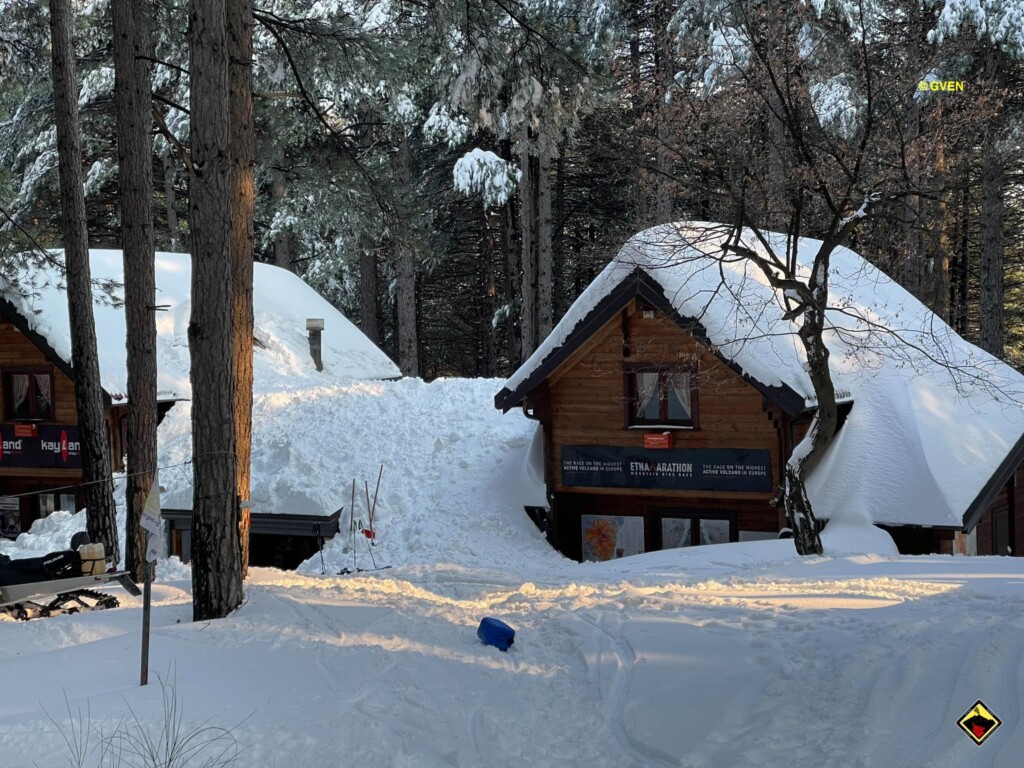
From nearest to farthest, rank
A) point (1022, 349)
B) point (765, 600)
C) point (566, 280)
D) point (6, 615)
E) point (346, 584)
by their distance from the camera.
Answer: point (765, 600) → point (6, 615) → point (346, 584) → point (1022, 349) → point (566, 280)

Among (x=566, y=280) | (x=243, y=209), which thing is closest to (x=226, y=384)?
(x=243, y=209)

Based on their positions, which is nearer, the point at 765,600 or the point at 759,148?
the point at 765,600

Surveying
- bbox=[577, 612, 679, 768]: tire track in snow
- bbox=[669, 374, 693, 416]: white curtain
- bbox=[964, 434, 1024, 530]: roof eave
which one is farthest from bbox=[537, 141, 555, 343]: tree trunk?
bbox=[577, 612, 679, 768]: tire track in snow

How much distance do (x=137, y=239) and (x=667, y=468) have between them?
33.0 feet

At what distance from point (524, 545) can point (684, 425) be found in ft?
12.2

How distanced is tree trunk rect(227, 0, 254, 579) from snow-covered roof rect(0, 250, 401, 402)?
9904mm

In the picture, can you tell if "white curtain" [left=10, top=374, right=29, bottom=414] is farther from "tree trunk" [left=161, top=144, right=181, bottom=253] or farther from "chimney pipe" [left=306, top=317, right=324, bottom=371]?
"tree trunk" [left=161, top=144, right=181, bottom=253]

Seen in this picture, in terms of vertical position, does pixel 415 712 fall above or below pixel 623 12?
below

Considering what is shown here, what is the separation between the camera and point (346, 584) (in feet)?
37.4

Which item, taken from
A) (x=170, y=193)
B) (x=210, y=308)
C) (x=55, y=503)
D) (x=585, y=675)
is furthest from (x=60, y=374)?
(x=585, y=675)

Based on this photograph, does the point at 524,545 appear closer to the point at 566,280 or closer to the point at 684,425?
the point at 684,425

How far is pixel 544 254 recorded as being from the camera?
28.1 m

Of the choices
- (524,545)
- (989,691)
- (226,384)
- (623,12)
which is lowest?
(524,545)

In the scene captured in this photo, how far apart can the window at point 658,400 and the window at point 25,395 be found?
45.9 ft
